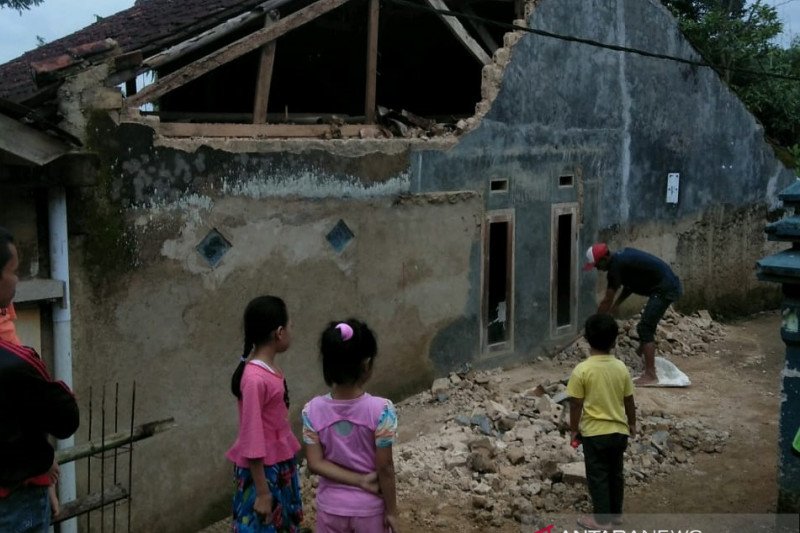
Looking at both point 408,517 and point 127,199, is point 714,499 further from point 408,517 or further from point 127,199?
point 127,199

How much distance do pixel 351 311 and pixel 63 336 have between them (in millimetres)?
2679

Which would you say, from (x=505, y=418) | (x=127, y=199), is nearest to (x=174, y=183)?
(x=127, y=199)

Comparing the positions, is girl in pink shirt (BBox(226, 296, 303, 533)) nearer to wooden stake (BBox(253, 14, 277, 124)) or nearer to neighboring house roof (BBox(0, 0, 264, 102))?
neighboring house roof (BBox(0, 0, 264, 102))

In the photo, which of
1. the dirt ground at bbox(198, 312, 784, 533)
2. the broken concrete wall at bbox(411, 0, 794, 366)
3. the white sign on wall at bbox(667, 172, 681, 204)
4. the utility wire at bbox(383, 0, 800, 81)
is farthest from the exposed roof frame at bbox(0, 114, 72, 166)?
the white sign on wall at bbox(667, 172, 681, 204)

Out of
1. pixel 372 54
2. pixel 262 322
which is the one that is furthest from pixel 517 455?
pixel 372 54

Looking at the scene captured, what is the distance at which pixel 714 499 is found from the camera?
606cm

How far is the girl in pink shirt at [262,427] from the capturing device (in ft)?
11.8

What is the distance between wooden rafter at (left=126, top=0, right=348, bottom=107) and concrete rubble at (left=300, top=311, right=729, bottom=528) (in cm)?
354

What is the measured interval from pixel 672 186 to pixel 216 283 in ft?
24.3

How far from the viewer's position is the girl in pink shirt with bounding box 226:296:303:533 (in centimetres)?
359

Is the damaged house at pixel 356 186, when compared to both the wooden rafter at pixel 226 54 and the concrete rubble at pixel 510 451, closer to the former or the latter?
the wooden rafter at pixel 226 54

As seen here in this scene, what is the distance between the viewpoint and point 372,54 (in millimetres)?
7578

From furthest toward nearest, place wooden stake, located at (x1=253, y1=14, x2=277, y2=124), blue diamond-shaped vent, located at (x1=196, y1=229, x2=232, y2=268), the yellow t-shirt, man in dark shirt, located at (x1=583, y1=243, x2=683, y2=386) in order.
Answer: man in dark shirt, located at (x1=583, y1=243, x2=683, y2=386) < wooden stake, located at (x1=253, y1=14, x2=277, y2=124) < blue diamond-shaped vent, located at (x1=196, y1=229, x2=232, y2=268) < the yellow t-shirt

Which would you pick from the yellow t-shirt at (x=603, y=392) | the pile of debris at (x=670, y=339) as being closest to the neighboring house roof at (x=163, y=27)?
the yellow t-shirt at (x=603, y=392)
